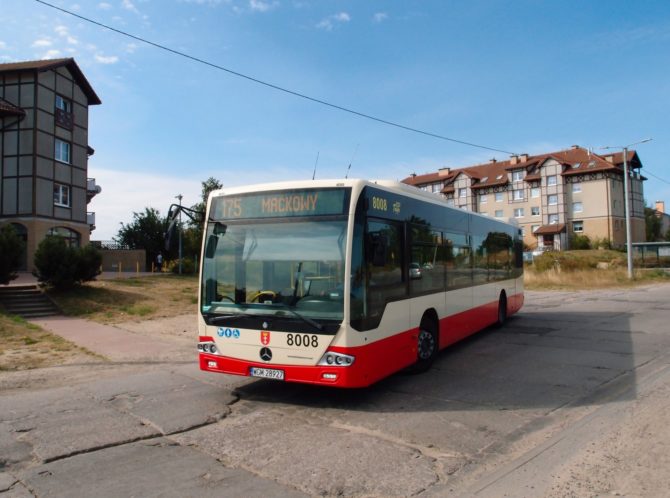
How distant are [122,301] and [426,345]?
15.0 meters

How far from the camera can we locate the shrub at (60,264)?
64.6 ft

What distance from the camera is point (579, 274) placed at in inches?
1363

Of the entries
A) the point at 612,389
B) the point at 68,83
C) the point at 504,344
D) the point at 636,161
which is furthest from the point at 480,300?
the point at 636,161

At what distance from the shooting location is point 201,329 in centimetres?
683

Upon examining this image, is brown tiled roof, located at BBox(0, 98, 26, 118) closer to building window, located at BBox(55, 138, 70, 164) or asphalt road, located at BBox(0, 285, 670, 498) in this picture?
building window, located at BBox(55, 138, 70, 164)

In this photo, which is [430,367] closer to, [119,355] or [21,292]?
[119,355]

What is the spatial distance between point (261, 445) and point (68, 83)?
37799mm

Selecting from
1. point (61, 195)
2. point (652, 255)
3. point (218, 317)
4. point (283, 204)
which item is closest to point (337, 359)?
point (218, 317)

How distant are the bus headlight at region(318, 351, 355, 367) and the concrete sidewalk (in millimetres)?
4697

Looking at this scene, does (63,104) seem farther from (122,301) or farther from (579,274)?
(579,274)

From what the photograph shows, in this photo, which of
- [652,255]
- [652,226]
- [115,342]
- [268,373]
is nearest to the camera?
[268,373]

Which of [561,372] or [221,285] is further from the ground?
[221,285]

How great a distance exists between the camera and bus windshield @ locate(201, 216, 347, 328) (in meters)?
6.10

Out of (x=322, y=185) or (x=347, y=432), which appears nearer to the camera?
(x=347, y=432)
